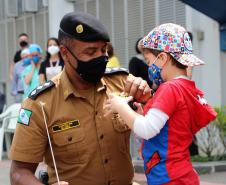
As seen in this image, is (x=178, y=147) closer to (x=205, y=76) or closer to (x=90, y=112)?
(x=90, y=112)

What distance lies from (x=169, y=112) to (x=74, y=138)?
49cm

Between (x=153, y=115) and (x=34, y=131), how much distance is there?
23.1 inches

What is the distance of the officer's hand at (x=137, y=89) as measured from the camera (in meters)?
3.21

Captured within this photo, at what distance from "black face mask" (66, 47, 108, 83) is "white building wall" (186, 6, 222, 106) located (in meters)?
6.70

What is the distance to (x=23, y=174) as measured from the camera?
3047 millimetres

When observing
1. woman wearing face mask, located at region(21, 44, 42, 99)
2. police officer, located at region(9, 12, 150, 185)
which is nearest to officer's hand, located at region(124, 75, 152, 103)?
police officer, located at region(9, 12, 150, 185)

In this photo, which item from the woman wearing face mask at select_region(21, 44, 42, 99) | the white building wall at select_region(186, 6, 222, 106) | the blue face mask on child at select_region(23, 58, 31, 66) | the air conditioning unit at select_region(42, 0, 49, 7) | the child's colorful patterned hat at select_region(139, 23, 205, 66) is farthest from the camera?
the air conditioning unit at select_region(42, 0, 49, 7)

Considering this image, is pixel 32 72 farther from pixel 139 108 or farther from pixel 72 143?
pixel 72 143

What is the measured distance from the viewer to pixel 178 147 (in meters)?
3.12

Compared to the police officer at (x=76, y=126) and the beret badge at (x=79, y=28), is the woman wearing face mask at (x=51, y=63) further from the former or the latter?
the beret badge at (x=79, y=28)

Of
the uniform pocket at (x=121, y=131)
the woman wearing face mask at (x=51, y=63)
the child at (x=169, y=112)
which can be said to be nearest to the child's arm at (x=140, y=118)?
the child at (x=169, y=112)

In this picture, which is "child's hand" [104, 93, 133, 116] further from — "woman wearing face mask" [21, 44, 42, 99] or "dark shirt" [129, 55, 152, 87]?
"woman wearing face mask" [21, 44, 42, 99]

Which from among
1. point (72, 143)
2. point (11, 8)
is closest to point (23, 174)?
point (72, 143)

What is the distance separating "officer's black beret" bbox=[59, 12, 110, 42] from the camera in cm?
304
